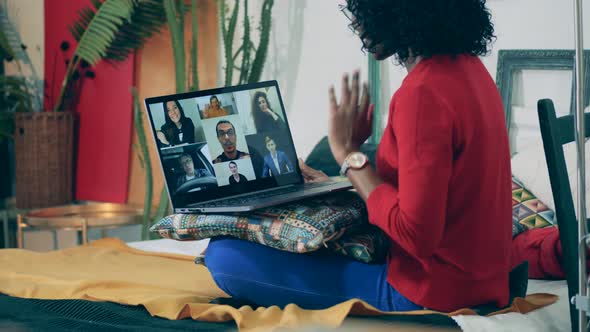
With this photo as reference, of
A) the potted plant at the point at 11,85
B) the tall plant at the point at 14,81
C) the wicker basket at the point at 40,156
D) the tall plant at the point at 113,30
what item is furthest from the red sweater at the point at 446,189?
the potted plant at the point at 11,85

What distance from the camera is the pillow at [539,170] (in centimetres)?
241

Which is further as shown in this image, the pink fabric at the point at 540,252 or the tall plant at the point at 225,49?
the tall plant at the point at 225,49

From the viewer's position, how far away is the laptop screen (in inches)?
71.0

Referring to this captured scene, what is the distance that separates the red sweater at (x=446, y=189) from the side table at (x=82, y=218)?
2143 millimetres

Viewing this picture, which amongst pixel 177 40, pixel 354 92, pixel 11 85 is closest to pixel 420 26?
pixel 354 92

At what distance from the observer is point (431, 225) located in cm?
147

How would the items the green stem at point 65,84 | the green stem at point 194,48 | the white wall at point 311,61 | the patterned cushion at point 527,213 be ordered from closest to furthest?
the patterned cushion at point 527,213 < the white wall at point 311,61 < the green stem at point 194,48 < the green stem at point 65,84

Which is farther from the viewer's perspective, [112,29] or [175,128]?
[112,29]

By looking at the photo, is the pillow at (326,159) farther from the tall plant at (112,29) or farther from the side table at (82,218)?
the tall plant at (112,29)

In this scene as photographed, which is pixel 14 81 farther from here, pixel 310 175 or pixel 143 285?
pixel 310 175

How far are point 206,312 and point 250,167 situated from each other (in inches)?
16.1

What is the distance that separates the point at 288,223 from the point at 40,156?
273cm

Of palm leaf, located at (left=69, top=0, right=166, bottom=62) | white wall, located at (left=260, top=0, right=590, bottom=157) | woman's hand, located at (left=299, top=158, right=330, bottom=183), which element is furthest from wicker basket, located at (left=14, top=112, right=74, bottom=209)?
woman's hand, located at (left=299, top=158, right=330, bottom=183)

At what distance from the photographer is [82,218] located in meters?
3.52
